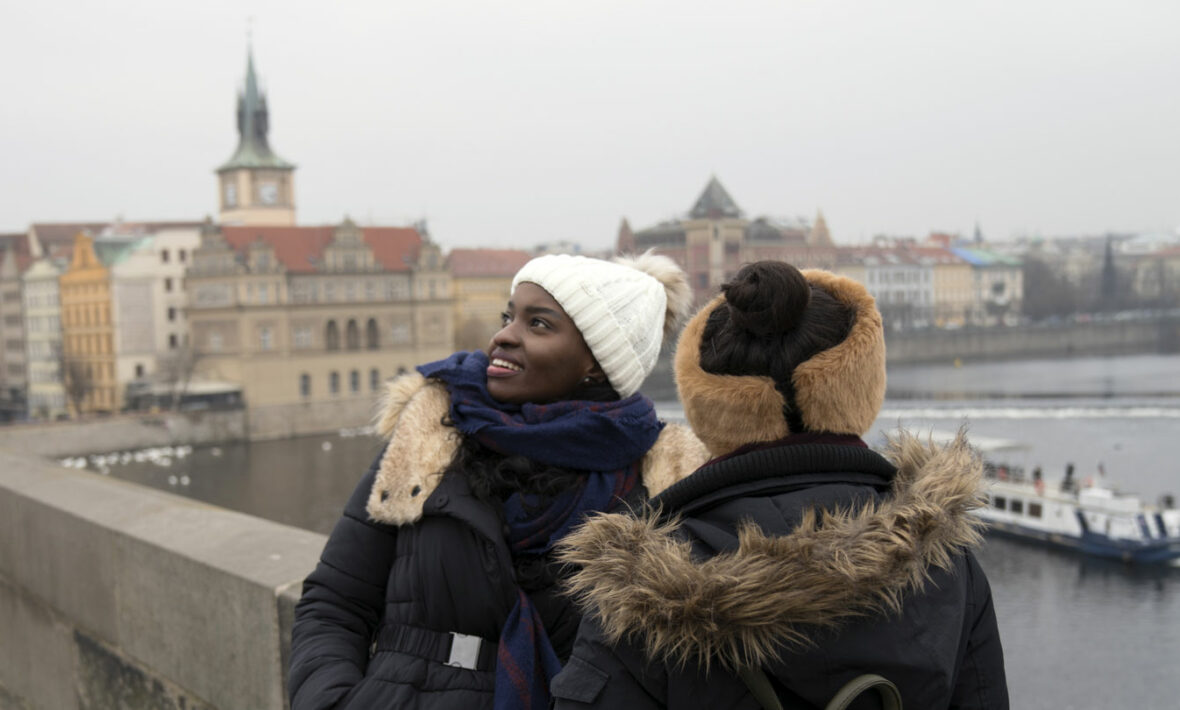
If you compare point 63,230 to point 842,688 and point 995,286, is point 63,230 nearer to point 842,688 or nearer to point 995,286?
point 995,286

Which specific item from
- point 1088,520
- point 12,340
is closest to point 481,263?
point 12,340

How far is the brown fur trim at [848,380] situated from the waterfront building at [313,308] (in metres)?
32.4

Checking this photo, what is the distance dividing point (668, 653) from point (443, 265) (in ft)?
117

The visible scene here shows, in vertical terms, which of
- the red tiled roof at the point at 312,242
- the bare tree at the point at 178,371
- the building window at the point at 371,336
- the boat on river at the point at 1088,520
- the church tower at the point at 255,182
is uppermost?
the church tower at the point at 255,182

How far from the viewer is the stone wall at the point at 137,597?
60.1 inches

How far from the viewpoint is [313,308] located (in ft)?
110

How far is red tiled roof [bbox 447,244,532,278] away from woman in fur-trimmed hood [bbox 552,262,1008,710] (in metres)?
36.5

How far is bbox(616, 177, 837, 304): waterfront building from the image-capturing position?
38844 mm

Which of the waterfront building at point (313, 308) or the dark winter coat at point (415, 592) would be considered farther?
the waterfront building at point (313, 308)

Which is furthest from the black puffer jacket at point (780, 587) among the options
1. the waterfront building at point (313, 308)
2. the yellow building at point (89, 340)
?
the yellow building at point (89, 340)

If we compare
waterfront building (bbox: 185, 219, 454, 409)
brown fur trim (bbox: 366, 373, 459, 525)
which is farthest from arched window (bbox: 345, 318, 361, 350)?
brown fur trim (bbox: 366, 373, 459, 525)

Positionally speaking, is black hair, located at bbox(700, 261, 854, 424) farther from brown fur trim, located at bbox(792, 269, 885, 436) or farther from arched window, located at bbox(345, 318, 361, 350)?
arched window, located at bbox(345, 318, 361, 350)

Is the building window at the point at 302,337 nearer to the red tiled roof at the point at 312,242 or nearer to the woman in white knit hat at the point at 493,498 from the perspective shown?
the red tiled roof at the point at 312,242

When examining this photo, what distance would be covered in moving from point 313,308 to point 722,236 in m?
15.3
